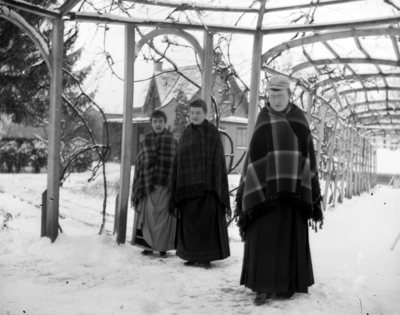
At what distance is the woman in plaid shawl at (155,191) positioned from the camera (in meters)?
5.91

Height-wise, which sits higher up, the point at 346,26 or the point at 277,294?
the point at 346,26

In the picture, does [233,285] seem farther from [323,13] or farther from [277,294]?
[323,13]

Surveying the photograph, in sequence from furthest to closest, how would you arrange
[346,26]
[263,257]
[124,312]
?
[346,26], [263,257], [124,312]

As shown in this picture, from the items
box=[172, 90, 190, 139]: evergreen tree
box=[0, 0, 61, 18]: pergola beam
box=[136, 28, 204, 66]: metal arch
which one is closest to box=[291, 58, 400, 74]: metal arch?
box=[136, 28, 204, 66]: metal arch

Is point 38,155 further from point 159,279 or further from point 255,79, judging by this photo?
point 159,279

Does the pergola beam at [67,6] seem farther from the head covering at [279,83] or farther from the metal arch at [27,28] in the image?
the head covering at [279,83]

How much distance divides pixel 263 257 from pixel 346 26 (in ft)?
10.7

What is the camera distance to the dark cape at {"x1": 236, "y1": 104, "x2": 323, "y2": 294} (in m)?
3.86

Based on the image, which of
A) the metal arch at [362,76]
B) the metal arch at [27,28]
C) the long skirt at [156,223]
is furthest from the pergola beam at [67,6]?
the metal arch at [362,76]

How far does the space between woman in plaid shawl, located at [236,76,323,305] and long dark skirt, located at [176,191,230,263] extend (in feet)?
4.16

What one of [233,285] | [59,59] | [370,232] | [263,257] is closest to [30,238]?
[59,59]

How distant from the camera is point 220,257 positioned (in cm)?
536

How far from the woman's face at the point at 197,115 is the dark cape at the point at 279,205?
4.90ft

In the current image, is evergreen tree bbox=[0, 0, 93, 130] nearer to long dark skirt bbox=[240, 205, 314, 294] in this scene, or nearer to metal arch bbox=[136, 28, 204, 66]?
metal arch bbox=[136, 28, 204, 66]
